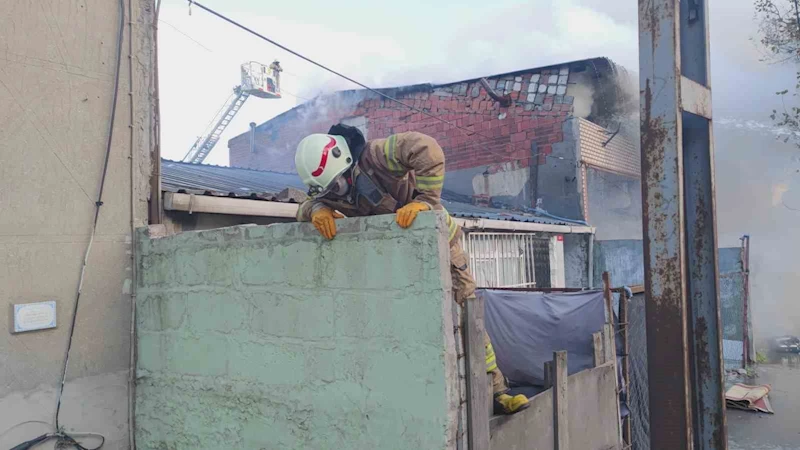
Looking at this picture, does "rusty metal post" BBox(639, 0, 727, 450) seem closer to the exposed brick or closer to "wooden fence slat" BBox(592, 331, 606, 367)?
"wooden fence slat" BBox(592, 331, 606, 367)

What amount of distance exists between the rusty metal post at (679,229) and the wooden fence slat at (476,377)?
30.4 inches

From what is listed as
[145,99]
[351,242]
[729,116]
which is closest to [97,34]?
[145,99]

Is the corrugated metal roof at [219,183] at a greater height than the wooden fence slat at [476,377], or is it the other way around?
the corrugated metal roof at [219,183]

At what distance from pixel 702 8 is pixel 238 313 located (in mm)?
3105

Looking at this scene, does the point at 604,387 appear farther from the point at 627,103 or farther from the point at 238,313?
the point at 627,103

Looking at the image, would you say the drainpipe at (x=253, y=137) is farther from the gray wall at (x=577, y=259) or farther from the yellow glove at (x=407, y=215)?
the yellow glove at (x=407, y=215)

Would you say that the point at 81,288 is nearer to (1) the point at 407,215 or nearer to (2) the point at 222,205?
(2) the point at 222,205

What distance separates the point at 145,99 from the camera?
15.2 feet

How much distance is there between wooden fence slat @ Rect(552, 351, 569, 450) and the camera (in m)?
4.08

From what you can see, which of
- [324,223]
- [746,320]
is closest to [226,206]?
[324,223]

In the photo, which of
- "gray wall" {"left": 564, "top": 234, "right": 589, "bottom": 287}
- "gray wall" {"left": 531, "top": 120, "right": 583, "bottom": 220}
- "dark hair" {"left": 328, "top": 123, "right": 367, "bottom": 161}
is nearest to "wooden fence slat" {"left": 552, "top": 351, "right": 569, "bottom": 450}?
"dark hair" {"left": 328, "top": 123, "right": 367, "bottom": 161}

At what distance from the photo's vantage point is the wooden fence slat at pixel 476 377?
2.79m

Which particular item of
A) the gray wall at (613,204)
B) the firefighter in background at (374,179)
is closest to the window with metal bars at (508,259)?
the gray wall at (613,204)

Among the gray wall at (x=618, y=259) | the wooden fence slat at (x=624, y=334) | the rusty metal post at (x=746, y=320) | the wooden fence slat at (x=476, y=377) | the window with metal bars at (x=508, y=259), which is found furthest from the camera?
the gray wall at (x=618, y=259)
